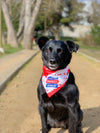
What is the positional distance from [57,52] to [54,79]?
491 millimetres

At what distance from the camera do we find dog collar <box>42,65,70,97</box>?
3.48 meters

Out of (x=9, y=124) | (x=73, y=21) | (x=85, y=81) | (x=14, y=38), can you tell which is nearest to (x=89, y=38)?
(x=14, y=38)

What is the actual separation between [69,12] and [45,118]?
60.9m

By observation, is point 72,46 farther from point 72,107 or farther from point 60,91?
point 72,107

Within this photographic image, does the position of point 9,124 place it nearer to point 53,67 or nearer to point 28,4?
point 53,67

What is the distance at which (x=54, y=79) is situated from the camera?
144 inches

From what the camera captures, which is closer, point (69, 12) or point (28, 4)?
point (28, 4)

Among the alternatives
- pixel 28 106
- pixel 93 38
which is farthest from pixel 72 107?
pixel 93 38

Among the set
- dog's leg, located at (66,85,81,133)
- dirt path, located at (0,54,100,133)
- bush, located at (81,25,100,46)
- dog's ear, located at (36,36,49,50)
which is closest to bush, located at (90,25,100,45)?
bush, located at (81,25,100,46)

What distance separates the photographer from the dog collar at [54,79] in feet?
11.4

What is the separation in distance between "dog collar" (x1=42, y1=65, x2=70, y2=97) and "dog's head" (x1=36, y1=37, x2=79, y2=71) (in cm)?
11

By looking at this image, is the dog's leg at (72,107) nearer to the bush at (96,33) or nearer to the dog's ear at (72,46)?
the dog's ear at (72,46)

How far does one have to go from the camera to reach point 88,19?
69.1m

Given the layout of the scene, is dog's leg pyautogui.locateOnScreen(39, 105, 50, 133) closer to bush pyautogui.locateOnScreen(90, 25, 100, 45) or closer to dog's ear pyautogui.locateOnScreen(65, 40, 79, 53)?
dog's ear pyautogui.locateOnScreen(65, 40, 79, 53)
